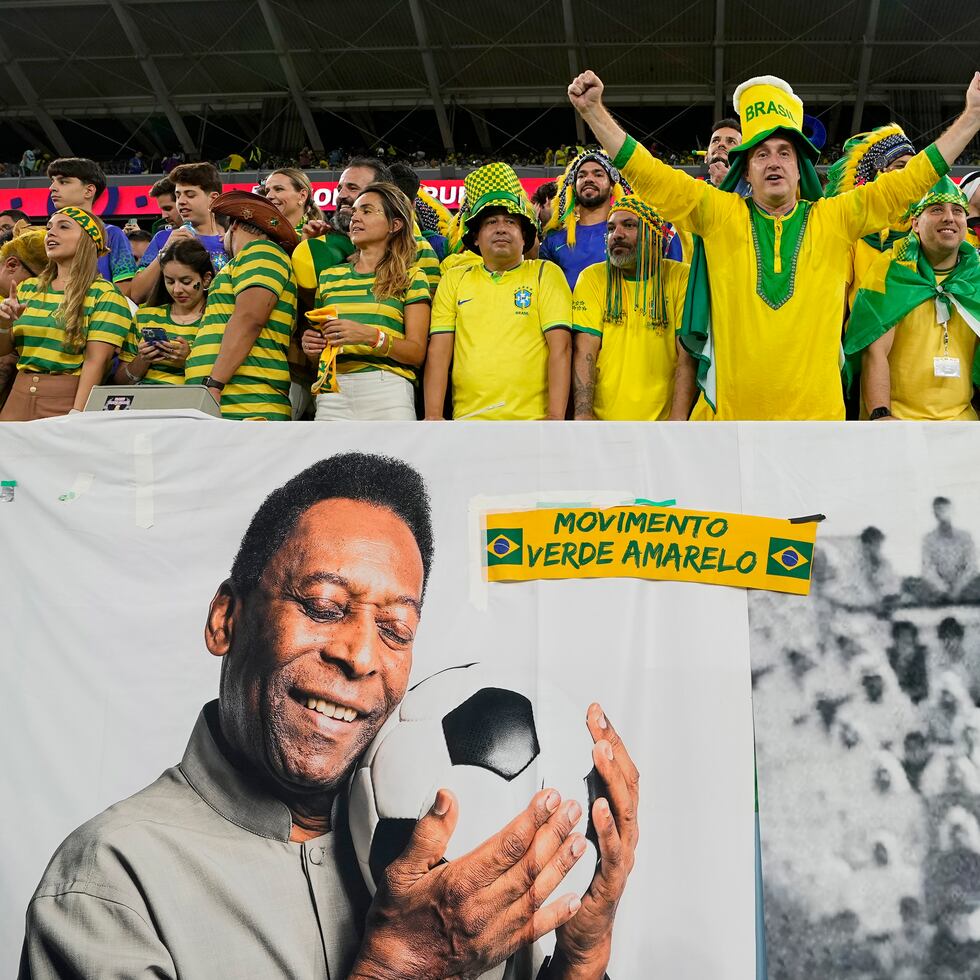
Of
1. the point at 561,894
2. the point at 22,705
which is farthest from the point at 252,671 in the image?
the point at 561,894

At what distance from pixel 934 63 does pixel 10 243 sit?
15.5 meters

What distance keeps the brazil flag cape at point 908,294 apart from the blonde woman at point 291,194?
2.50m

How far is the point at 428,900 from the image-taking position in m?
2.85

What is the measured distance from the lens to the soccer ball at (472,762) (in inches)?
114

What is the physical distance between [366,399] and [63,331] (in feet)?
3.98

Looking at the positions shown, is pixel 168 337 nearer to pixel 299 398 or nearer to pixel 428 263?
pixel 299 398

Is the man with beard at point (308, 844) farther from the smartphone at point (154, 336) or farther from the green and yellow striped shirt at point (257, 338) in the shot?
the smartphone at point (154, 336)

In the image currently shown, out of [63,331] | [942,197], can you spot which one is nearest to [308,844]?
[63,331]

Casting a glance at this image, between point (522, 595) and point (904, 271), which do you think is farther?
point (904, 271)

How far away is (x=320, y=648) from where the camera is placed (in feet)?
10.1

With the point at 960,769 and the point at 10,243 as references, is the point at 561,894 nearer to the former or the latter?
the point at 960,769

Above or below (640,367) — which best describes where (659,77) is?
above

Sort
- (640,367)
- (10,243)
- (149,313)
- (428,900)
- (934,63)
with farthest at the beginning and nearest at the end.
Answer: (934,63) < (10,243) < (149,313) < (640,367) < (428,900)

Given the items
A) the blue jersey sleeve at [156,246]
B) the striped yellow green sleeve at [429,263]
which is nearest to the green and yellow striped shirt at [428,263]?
the striped yellow green sleeve at [429,263]
